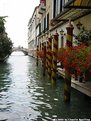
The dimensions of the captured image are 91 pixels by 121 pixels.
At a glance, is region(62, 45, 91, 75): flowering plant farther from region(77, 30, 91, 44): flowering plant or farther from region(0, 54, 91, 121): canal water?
region(77, 30, 91, 44): flowering plant

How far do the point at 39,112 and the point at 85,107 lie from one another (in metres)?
1.52

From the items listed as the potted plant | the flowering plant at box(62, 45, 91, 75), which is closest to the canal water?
the flowering plant at box(62, 45, 91, 75)

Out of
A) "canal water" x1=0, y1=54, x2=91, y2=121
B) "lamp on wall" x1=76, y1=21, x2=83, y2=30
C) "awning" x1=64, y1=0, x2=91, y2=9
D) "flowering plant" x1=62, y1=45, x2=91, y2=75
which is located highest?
"awning" x1=64, y1=0, x2=91, y2=9

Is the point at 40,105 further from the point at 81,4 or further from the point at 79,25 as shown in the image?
the point at 79,25

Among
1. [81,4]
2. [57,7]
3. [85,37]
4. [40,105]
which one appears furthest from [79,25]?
[57,7]

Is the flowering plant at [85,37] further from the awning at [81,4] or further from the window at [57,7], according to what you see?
the window at [57,7]

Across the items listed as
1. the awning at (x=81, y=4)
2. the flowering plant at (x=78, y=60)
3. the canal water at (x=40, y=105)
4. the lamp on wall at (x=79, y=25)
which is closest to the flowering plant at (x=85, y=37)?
the awning at (x=81, y=4)

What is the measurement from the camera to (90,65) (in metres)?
8.75

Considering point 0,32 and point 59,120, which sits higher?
point 0,32

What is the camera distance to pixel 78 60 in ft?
31.0

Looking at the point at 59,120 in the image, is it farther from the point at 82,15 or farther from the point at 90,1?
the point at 82,15

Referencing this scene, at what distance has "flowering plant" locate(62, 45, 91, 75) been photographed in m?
8.93

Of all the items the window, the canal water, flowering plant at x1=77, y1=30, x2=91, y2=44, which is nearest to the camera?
the canal water

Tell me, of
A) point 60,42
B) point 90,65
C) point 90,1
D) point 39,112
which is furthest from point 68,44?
point 60,42
